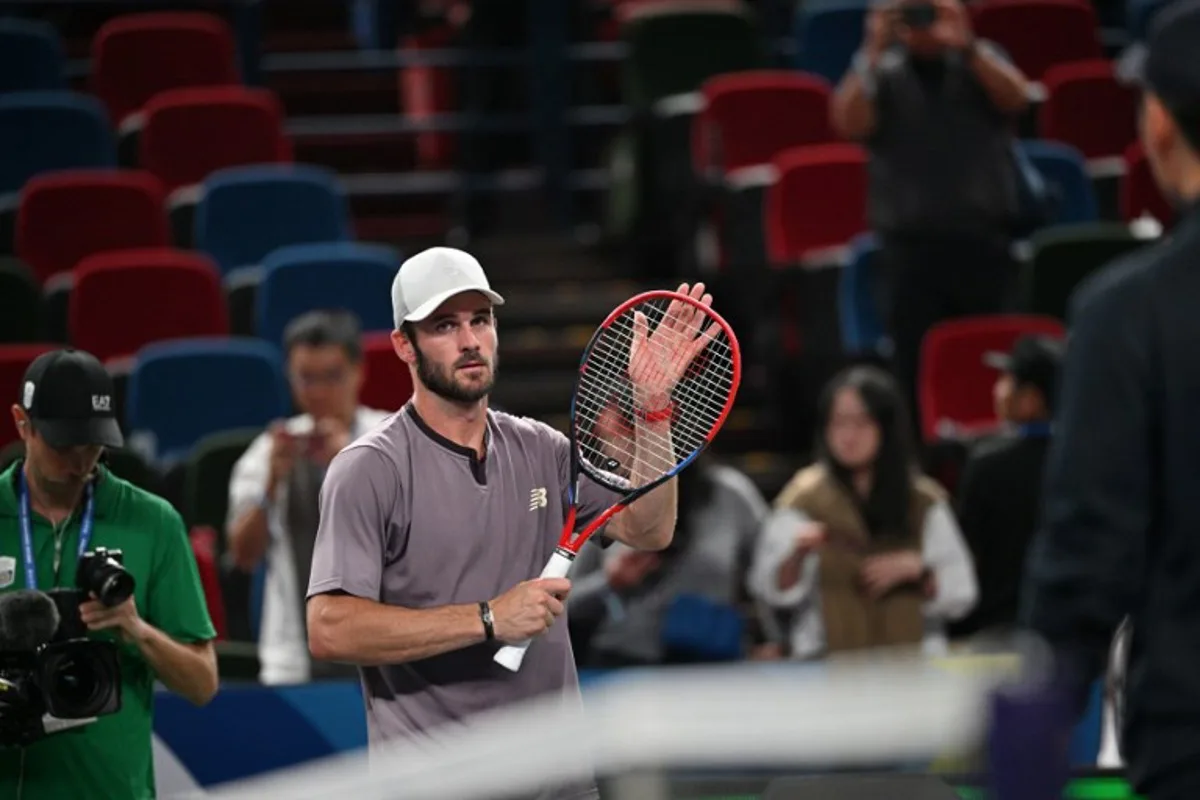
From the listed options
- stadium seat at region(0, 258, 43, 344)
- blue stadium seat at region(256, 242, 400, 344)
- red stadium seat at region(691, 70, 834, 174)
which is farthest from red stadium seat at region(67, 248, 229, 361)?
red stadium seat at region(691, 70, 834, 174)

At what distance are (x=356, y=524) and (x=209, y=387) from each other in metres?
4.33

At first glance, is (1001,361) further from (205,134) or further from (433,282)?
(205,134)

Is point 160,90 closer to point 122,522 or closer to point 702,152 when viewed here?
point 702,152

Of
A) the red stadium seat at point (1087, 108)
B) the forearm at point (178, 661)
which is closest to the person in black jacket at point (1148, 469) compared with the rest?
the forearm at point (178, 661)

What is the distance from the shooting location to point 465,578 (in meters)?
4.08

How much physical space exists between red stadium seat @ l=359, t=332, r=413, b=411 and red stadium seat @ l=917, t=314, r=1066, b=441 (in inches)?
75.4

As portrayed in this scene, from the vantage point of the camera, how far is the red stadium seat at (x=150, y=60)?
36.3 ft

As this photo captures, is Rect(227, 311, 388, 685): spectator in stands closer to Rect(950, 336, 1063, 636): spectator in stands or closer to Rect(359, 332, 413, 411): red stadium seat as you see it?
Rect(359, 332, 413, 411): red stadium seat

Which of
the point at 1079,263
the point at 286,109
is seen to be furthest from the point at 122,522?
the point at 286,109

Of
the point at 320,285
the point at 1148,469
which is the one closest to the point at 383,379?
the point at 320,285

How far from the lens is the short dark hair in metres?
6.82

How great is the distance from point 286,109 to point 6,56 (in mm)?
1695

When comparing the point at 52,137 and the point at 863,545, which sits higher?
the point at 52,137

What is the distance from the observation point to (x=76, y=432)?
14.3ft
